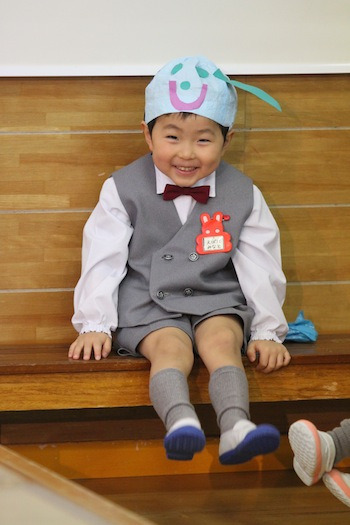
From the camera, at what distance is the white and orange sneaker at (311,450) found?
1.83 meters

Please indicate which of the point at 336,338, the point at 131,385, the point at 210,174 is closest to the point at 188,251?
the point at 210,174

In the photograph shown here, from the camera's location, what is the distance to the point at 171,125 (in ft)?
7.51

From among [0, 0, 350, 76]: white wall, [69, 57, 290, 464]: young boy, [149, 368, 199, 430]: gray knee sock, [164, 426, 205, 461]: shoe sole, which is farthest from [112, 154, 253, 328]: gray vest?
[164, 426, 205, 461]: shoe sole

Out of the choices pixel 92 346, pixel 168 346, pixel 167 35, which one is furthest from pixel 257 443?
pixel 167 35

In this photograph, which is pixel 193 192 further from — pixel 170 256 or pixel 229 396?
pixel 229 396

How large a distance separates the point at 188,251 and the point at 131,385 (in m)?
0.43

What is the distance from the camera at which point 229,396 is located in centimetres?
190

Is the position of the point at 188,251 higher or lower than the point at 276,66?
lower

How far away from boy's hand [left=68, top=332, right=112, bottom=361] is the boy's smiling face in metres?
0.51

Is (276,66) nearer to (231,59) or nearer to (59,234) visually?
(231,59)

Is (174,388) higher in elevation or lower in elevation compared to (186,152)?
lower

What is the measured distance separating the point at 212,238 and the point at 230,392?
1.91 feet

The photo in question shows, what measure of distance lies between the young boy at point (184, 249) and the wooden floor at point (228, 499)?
0.37 m

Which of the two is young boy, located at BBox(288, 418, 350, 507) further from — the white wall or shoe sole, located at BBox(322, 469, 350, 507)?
the white wall
